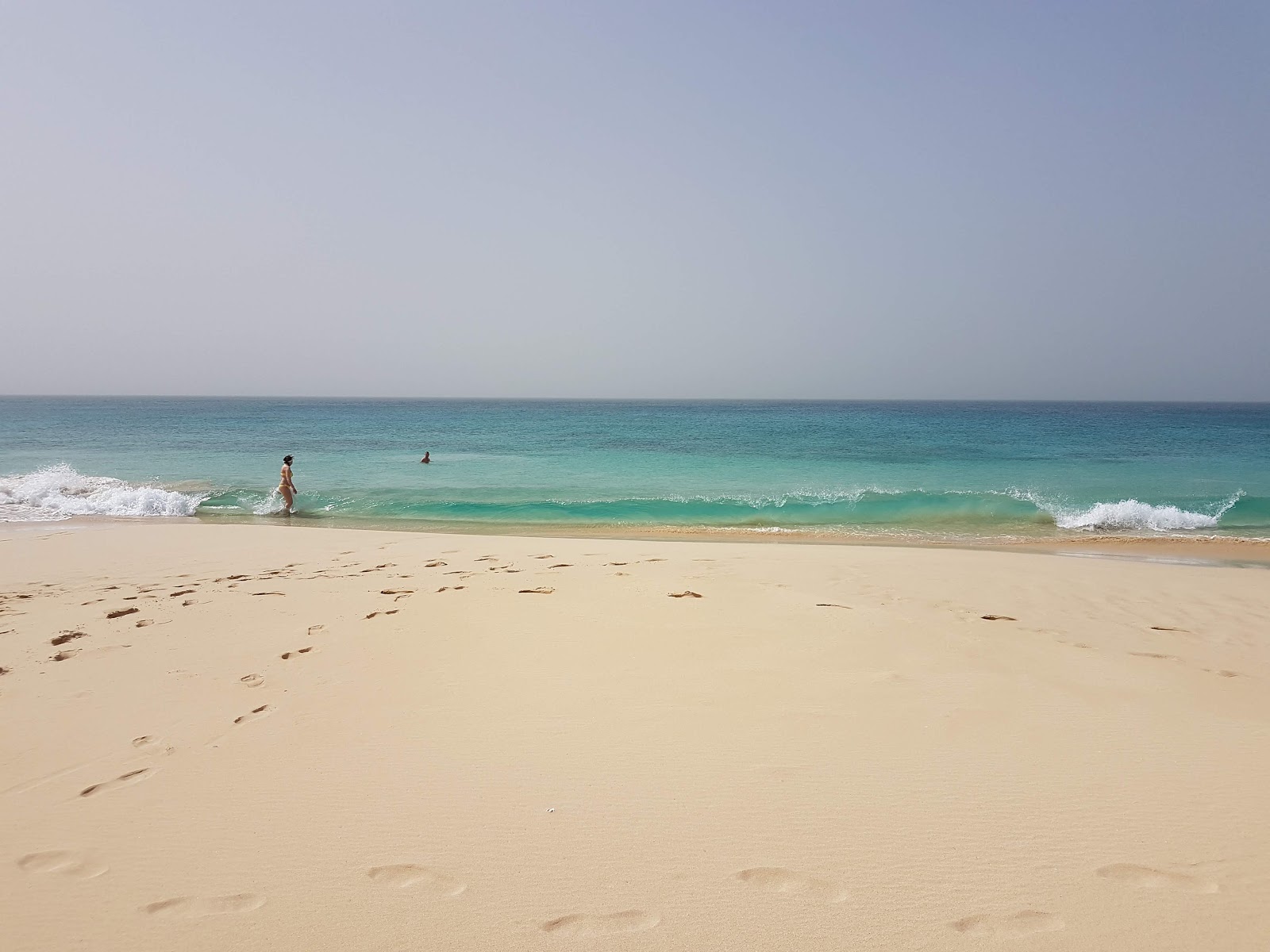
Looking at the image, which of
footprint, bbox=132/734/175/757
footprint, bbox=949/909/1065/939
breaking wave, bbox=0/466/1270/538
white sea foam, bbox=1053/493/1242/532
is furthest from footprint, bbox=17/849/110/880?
white sea foam, bbox=1053/493/1242/532

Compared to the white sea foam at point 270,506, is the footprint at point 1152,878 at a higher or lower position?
higher

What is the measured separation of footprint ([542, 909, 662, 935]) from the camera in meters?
2.10

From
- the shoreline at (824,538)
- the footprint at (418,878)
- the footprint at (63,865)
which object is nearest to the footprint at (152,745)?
the footprint at (63,865)

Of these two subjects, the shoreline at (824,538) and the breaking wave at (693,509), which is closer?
the shoreline at (824,538)

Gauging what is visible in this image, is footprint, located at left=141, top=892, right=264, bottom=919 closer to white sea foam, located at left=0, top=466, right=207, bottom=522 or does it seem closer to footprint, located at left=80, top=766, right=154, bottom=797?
footprint, located at left=80, top=766, right=154, bottom=797

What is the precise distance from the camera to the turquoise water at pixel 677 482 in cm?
1507

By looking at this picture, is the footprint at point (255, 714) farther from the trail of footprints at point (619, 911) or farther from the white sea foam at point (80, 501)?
the white sea foam at point (80, 501)

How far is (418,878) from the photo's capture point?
2.33m

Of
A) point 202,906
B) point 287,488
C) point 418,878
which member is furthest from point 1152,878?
point 287,488

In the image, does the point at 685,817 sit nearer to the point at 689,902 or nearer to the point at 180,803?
the point at 689,902

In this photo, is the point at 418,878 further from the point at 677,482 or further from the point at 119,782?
the point at 677,482

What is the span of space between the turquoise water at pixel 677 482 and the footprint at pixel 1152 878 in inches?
438

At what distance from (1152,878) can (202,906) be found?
330 centimetres

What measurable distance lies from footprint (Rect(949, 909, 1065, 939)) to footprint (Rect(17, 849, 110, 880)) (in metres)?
3.00
